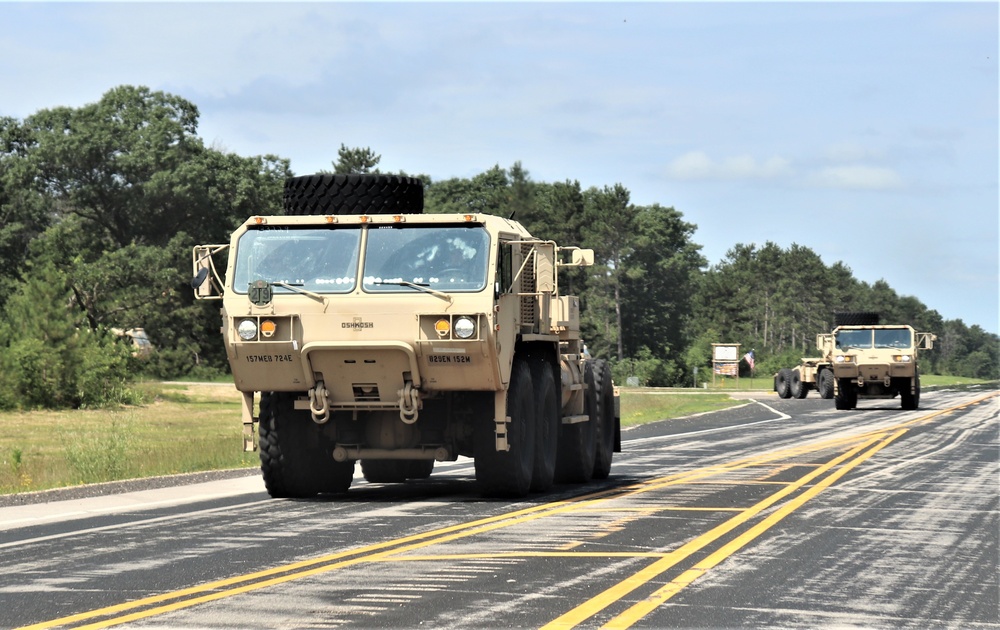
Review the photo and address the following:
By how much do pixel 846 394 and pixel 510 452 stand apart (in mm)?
33844

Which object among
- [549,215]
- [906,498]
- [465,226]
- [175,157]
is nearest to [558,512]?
[465,226]

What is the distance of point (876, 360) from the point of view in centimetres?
4691

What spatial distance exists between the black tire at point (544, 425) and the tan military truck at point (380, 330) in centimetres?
4

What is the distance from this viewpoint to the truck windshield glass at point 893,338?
4709 centimetres

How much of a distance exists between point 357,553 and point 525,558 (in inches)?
53.5

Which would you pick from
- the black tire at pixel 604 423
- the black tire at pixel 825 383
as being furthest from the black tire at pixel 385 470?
the black tire at pixel 825 383

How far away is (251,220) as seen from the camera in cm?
1577

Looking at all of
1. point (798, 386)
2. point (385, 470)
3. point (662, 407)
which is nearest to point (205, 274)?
point (385, 470)

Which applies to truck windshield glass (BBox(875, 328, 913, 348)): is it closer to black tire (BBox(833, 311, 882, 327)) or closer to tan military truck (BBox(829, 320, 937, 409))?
tan military truck (BBox(829, 320, 937, 409))

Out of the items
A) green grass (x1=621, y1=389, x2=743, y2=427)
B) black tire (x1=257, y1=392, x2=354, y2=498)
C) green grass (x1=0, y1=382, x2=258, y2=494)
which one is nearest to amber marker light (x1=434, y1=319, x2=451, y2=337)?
black tire (x1=257, y1=392, x2=354, y2=498)

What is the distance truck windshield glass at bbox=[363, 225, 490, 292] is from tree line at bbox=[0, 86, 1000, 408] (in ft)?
104

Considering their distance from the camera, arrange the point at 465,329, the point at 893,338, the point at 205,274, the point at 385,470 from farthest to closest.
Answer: the point at 893,338 < the point at 385,470 < the point at 205,274 < the point at 465,329

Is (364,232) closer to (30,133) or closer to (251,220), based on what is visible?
(251,220)

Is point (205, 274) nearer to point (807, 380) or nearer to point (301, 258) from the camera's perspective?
point (301, 258)
